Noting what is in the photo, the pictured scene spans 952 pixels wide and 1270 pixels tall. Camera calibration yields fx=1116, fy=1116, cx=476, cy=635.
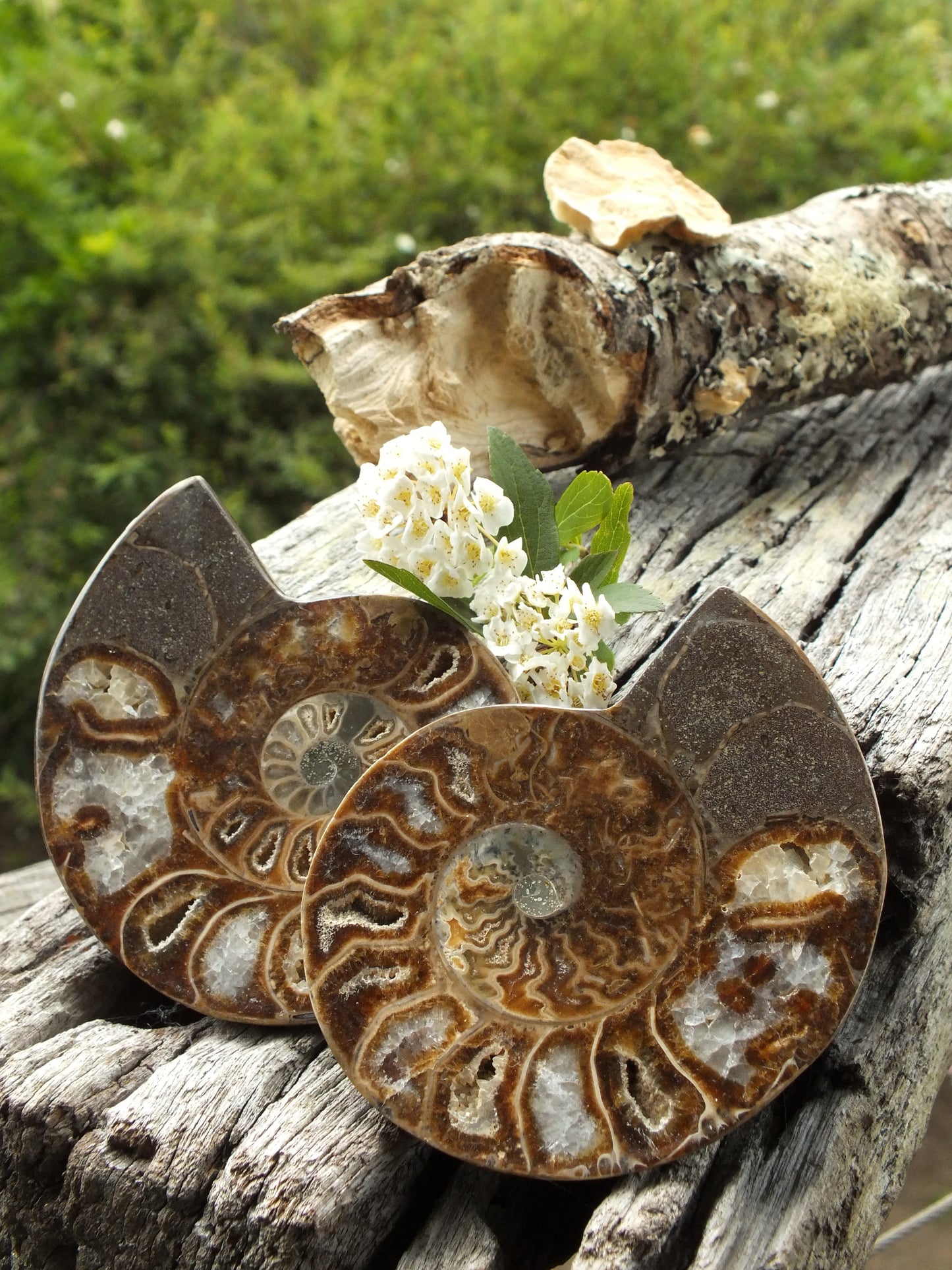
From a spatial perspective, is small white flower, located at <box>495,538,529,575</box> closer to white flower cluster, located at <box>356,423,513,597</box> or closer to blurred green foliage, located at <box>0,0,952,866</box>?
white flower cluster, located at <box>356,423,513,597</box>

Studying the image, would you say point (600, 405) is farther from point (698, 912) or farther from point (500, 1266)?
point (500, 1266)

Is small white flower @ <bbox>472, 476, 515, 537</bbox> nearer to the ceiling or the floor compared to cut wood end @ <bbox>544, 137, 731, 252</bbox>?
nearer to the floor

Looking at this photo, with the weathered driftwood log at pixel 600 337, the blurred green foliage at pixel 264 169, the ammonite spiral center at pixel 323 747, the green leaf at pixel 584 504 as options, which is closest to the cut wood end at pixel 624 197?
the weathered driftwood log at pixel 600 337

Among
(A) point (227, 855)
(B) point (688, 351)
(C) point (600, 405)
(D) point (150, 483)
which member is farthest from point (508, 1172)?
(D) point (150, 483)

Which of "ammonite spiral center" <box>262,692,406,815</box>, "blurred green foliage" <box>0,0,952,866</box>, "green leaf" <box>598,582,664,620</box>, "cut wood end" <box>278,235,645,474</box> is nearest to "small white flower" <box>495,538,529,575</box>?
"green leaf" <box>598,582,664,620</box>

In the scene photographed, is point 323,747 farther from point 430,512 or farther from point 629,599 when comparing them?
point 629,599
